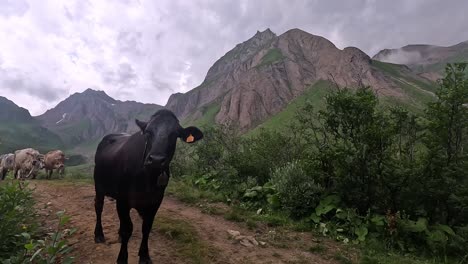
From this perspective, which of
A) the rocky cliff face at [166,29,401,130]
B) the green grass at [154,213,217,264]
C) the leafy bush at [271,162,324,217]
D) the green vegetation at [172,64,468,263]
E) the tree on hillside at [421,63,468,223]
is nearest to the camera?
the green grass at [154,213,217,264]

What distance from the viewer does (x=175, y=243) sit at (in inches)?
273

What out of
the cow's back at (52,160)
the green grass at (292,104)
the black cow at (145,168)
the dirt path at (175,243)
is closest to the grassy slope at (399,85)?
the green grass at (292,104)

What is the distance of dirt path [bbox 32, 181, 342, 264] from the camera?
6.12 metres

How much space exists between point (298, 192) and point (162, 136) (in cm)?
569

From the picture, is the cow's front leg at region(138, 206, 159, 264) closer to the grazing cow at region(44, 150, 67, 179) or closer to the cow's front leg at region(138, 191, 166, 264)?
the cow's front leg at region(138, 191, 166, 264)

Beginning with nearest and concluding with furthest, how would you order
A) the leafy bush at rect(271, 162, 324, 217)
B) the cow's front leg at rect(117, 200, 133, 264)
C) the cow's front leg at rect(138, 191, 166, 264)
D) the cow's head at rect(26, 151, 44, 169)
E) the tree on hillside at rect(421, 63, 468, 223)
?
the cow's front leg at rect(138, 191, 166, 264)
the cow's front leg at rect(117, 200, 133, 264)
the tree on hillside at rect(421, 63, 468, 223)
the leafy bush at rect(271, 162, 324, 217)
the cow's head at rect(26, 151, 44, 169)

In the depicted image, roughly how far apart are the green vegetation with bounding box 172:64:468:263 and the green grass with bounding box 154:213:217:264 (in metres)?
1.67

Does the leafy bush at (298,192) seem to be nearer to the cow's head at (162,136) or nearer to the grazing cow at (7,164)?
the cow's head at (162,136)

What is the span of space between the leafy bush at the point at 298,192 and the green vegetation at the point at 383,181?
0.09 ft

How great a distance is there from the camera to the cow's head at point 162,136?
183 inches

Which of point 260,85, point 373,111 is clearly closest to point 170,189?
point 373,111

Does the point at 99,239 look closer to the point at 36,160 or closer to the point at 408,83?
the point at 36,160

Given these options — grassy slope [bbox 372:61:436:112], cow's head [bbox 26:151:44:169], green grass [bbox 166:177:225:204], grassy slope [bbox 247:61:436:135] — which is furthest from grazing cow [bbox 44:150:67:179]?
grassy slope [bbox 372:61:436:112]

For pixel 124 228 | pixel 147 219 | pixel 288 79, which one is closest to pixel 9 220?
pixel 124 228
